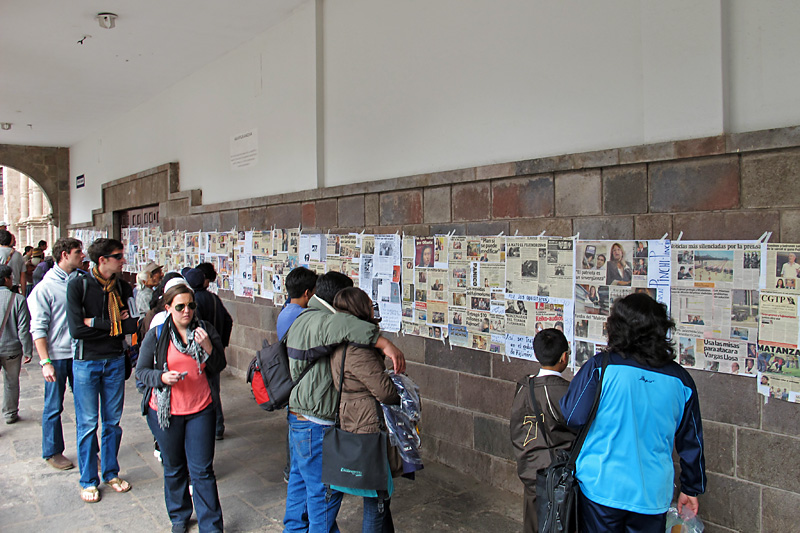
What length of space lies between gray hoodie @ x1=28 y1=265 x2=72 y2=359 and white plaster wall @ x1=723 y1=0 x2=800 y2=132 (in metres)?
4.89

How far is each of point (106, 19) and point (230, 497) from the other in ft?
18.4

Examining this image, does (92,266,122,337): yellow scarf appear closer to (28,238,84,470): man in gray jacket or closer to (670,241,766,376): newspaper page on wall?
(28,238,84,470): man in gray jacket

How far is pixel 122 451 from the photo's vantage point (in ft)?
17.6

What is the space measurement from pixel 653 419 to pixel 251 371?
7.24 feet

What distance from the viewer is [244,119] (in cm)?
785

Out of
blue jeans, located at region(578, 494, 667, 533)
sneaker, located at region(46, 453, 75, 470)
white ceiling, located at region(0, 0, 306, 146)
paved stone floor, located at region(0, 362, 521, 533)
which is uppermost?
white ceiling, located at region(0, 0, 306, 146)

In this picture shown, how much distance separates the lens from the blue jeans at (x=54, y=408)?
4754 mm

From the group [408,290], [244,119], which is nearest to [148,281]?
[244,119]

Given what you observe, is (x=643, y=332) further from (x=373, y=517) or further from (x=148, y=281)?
(x=148, y=281)

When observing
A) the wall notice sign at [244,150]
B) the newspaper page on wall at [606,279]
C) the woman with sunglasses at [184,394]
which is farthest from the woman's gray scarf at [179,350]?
the wall notice sign at [244,150]

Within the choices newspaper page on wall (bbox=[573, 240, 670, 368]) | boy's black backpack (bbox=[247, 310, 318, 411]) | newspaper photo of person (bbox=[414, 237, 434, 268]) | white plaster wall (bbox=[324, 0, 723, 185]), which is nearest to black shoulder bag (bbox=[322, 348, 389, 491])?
boy's black backpack (bbox=[247, 310, 318, 411])

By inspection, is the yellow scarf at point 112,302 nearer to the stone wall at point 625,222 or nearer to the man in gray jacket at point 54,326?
the man in gray jacket at point 54,326

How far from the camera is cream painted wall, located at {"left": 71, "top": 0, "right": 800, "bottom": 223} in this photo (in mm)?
3148

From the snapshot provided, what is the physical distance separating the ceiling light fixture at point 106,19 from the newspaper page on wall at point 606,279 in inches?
239
